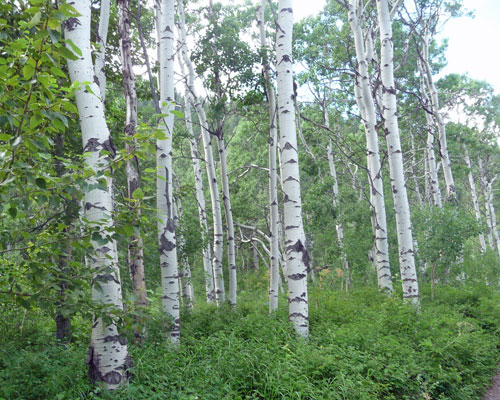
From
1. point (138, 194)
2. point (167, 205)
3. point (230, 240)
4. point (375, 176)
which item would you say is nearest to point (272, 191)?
point (230, 240)

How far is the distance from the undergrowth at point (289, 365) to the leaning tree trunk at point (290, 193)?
0.41 metres

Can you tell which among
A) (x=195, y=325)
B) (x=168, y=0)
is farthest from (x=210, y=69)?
(x=195, y=325)

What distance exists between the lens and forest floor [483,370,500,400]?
5.04 metres

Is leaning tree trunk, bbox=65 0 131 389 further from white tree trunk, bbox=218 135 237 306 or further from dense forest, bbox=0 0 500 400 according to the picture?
white tree trunk, bbox=218 135 237 306

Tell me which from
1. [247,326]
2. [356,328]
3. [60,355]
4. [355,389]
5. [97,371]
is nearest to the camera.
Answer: [97,371]

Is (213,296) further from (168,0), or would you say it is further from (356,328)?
(168,0)

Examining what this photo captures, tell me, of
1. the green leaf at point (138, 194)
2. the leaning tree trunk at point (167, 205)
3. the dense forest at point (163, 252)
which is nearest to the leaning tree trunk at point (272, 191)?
the dense forest at point (163, 252)

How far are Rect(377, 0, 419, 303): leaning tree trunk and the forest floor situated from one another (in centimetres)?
286

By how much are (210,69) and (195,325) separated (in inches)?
276

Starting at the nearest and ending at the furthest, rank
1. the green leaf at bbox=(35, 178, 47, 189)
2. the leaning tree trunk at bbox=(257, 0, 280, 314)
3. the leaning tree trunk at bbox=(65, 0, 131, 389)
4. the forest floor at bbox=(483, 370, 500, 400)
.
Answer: the green leaf at bbox=(35, 178, 47, 189)
the leaning tree trunk at bbox=(65, 0, 131, 389)
the forest floor at bbox=(483, 370, 500, 400)
the leaning tree trunk at bbox=(257, 0, 280, 314)

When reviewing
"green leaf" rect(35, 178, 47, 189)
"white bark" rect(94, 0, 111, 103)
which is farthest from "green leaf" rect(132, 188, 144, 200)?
"white bark" rect(94, 0, 111, 103)

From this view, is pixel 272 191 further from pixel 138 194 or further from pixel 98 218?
pixel 138 194

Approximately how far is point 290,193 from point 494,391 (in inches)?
161

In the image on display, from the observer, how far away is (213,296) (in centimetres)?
1434
